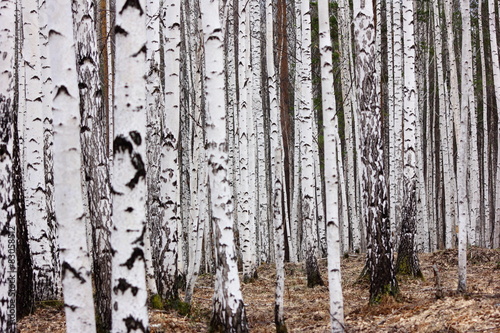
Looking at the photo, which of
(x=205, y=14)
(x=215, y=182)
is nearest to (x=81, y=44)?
(x=205, y=14)

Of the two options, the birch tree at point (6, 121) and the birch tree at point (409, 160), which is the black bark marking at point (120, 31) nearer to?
the birch tree at point (6, 121)

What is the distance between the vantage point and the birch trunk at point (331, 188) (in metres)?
5.21

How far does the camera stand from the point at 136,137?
3.15 metres

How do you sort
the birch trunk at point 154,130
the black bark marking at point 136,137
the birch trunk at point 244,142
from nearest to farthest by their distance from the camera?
the black bark marking at point 136,137
the birch trunk at point 154,130
the birch trunk at point 244,142

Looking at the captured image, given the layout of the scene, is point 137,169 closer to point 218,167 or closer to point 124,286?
point 124,286

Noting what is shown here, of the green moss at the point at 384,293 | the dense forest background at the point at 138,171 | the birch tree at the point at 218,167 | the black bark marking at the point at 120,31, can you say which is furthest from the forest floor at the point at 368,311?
the black bark marking at the point at 120,31

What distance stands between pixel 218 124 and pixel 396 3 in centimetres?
738

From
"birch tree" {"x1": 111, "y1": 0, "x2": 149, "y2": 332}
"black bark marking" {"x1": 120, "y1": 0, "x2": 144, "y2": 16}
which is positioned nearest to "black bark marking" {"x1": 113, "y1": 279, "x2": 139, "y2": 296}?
"birch tree" {"x1": 111, "y1": 0, "x2": 149, "y2": 332}

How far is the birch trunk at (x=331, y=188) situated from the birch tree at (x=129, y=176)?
2.46 metres

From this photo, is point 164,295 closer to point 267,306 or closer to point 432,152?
point 267,306

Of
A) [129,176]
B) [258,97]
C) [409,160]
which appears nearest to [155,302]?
[129,176]

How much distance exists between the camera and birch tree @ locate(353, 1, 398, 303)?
6.95 meters

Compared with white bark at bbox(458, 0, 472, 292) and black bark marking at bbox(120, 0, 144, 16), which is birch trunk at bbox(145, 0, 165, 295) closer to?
white bark at bbox(458, 0, 472, 292)

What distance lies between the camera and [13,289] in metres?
4.83
